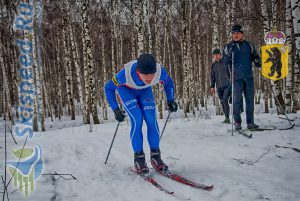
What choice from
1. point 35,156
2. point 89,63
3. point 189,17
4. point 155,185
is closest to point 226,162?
point 155,185

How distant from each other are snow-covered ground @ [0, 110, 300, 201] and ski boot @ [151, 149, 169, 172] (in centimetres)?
12

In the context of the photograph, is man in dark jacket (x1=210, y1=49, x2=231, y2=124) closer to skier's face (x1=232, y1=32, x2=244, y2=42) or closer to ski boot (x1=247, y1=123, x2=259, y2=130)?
ski boot (x1=247, y1=123, x2=259, y2=130)

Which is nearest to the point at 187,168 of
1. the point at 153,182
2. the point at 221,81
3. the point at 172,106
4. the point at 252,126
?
the point at 153,182

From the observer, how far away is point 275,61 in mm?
9297

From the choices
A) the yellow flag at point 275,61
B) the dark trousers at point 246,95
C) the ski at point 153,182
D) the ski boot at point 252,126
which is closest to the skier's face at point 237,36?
the dark trousers at point 246,95

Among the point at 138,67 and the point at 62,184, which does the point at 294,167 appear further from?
the point at 62,184

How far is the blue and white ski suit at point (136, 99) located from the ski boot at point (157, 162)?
88 mm

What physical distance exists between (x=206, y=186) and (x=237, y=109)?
3.09 meters

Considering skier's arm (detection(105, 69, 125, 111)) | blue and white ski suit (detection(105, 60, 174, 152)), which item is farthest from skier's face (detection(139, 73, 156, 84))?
skier's arm (detection(105, 69, 125, 111))

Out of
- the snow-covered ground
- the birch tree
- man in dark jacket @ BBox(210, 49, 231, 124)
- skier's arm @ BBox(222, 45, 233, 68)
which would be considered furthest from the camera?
the birch tree

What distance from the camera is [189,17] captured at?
16594 mm

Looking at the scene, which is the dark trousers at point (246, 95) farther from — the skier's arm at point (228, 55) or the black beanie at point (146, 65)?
the black beanie at point (146, 65)

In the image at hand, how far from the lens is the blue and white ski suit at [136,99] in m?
3.80

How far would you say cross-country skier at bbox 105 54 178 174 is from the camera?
11.7ft
